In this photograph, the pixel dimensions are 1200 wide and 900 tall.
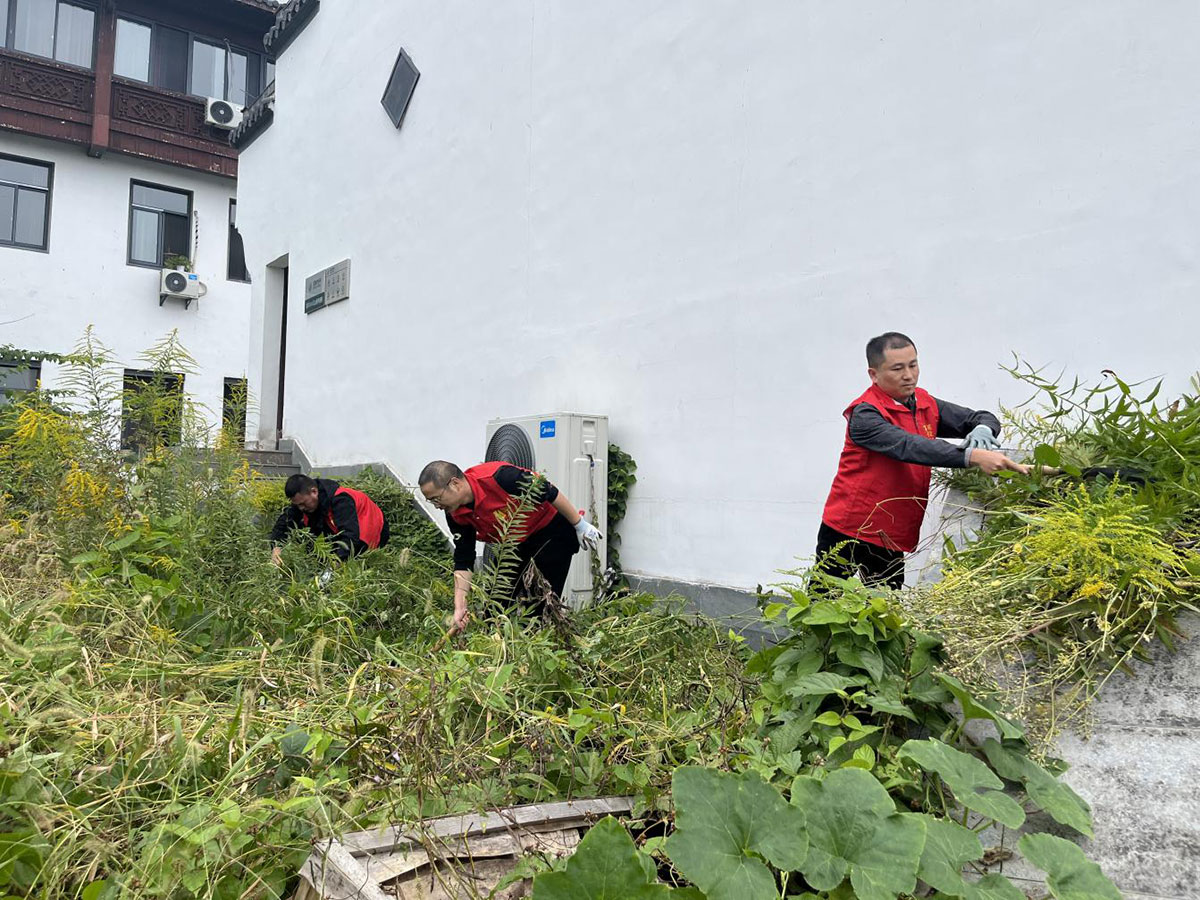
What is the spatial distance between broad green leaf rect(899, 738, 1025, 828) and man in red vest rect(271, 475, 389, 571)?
415cm

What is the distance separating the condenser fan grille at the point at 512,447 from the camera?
607 cm

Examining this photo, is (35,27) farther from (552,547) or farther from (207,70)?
(552,547)

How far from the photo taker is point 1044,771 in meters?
1.33

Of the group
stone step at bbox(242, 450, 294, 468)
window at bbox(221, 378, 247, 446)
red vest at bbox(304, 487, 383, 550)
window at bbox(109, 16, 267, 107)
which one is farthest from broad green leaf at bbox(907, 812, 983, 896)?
window at bbox(109, 16, 267, 107)

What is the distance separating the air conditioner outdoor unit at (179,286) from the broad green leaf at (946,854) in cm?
1673

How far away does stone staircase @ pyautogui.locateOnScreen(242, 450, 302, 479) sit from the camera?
10.1 metres

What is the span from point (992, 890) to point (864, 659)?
1.39 ft

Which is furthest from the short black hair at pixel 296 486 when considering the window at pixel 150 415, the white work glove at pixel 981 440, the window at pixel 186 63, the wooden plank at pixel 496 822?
the window at pixel 186 63

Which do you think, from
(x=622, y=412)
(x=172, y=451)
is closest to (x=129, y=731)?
(x=172, y=451)

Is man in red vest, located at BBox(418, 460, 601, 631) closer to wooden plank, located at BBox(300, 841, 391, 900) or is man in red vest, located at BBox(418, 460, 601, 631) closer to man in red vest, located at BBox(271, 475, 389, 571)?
man in red vest, located at BBox(271, 475, 389, 571)

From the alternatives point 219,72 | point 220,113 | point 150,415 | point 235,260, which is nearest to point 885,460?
point 150,415

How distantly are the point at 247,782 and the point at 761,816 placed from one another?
3.02ft

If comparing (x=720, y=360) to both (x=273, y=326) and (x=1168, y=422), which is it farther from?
(x=273, y=326)

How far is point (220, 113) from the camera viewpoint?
16.1 meters
